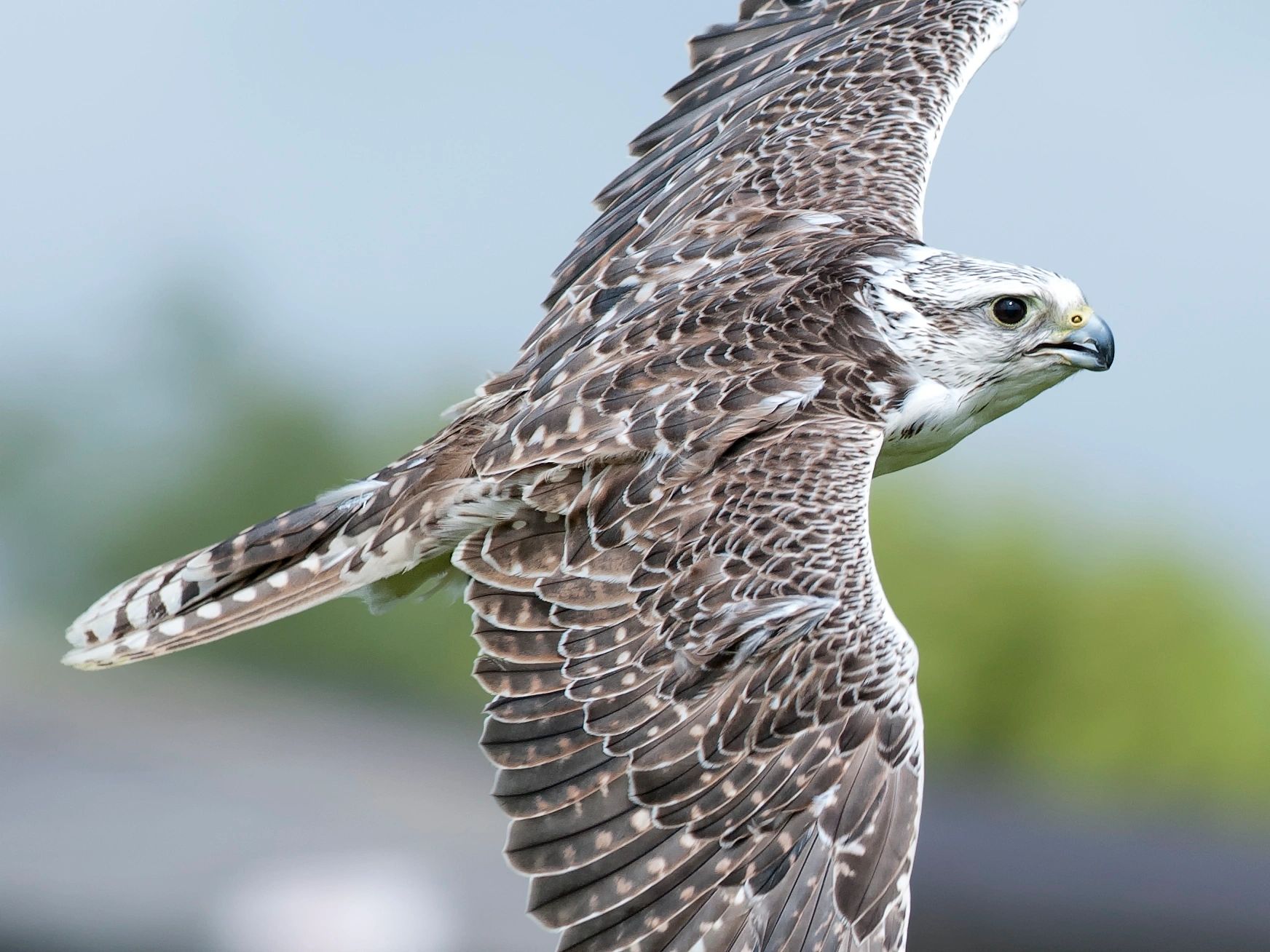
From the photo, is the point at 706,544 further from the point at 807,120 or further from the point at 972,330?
the point at 807,120

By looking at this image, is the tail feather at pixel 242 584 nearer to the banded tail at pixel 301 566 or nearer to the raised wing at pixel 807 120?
the banded tail at pixel 301 566

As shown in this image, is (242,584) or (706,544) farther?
(242,584)

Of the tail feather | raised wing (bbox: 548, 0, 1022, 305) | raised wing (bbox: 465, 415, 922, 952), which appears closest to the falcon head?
raised wing (bbox: 548, 0, 1022, 305)

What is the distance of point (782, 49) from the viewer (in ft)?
19.3

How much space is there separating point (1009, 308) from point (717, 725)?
5.62 ft

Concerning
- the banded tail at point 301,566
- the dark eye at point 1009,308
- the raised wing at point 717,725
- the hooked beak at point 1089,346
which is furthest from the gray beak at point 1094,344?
the banded tail at point 301,566

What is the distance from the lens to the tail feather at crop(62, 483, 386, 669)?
4547 mm

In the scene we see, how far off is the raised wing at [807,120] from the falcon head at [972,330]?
522mm

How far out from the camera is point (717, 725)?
3662 millimetres

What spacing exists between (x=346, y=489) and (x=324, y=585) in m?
0.34

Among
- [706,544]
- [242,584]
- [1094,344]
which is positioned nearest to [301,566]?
[242,584]

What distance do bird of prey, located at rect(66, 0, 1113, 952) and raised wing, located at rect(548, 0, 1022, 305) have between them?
0.07 feet

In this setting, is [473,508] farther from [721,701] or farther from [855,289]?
[855,289]

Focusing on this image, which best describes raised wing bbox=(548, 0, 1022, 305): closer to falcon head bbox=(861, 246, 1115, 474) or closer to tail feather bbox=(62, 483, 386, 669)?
falcon head bbox=(861, 246, 1115, 474)
